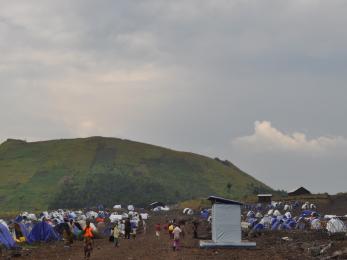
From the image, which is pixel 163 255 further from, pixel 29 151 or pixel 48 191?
pixel 29 151

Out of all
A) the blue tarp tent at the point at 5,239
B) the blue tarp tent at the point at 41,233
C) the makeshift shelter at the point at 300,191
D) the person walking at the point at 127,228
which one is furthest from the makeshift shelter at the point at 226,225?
the makeshift shelter at the point at 300,191

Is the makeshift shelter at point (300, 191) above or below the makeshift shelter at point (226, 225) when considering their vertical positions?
above

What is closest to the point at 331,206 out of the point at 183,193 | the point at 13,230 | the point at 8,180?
the point at 13,230

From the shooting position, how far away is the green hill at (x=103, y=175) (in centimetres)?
13938

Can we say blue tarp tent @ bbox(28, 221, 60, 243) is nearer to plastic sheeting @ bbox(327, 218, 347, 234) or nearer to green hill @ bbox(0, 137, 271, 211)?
plastic sheeting @ bbox(327, 218, 347, 234)

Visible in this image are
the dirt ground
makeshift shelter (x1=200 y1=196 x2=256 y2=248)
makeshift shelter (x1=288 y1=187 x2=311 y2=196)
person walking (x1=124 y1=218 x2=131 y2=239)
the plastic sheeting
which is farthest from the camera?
makeshift shelter (x1=288 y1=187 x2=311 y2=196)

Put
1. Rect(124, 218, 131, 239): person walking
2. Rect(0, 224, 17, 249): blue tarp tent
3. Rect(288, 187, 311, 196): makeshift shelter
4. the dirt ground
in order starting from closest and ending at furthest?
the dirt ground
Rect(0, 224, 17, 249): blue tarp tent
Rect(124, 218, 131, 239): person walking
Rect(288, 187, 311, 196): makeshift shelter

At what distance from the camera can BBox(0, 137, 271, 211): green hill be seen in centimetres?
13938

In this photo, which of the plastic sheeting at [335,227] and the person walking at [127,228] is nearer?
the person walking at [127,228]

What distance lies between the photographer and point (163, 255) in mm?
27453

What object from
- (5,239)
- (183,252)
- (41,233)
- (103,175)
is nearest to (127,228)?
(41,233)

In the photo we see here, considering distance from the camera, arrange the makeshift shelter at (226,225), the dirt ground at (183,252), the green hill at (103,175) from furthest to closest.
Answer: the green hill at (103,175)
the makeshift shelter at (226,225)
the dirt ground at (183,252)

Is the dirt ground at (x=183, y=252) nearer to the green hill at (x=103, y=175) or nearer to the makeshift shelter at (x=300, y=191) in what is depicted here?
the makeshift shelter at (x=300, y=191)

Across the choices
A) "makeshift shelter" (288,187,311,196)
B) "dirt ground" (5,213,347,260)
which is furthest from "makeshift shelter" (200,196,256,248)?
"makeshift shelter" (288,187,311,196)
